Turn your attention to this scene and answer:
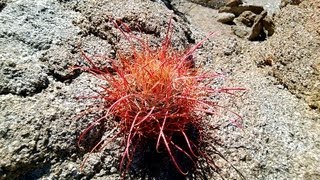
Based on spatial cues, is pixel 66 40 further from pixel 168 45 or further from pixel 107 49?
pixel 168 45

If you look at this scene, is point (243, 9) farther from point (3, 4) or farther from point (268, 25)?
A: point (3, 4)

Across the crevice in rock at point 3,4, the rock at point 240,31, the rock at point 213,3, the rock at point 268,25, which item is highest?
the crevice in rock at point 3,4

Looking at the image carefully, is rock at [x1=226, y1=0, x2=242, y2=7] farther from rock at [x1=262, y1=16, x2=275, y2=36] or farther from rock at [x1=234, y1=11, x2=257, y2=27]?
rock at [x1=262, y1=16, x2=275, y2=36]

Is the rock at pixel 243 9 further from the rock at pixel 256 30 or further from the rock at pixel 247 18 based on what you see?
the rock at pixel 256 30

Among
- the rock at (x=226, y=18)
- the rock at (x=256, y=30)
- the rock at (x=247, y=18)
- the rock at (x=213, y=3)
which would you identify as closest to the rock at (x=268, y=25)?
the rock at (x=256, y=30)

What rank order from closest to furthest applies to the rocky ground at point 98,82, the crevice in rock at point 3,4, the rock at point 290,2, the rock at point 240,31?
the rocky ground at point 98,82
the crevice in rock at point 3,4
the rock at point 290,2
the rock at point 240,31

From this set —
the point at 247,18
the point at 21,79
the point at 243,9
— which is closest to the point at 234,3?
the point at 243,9
